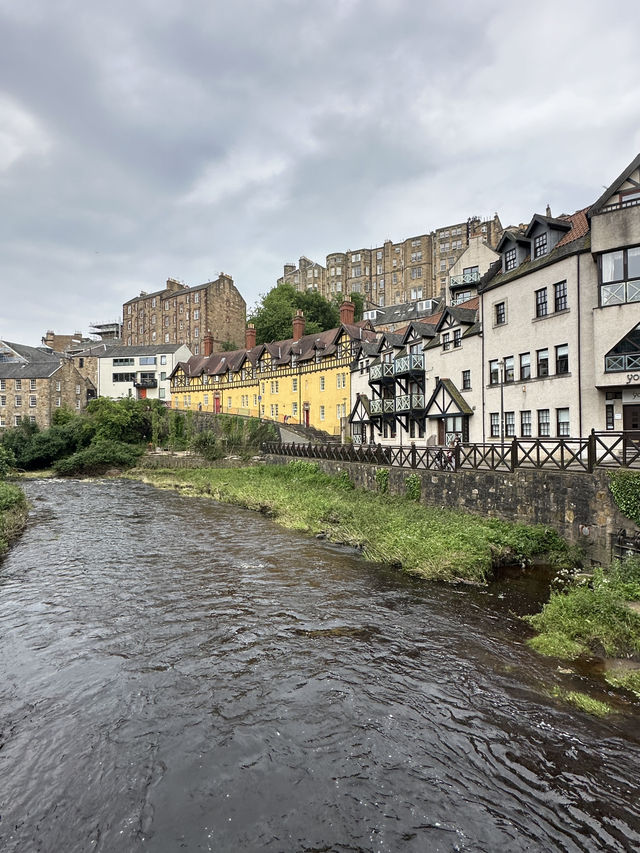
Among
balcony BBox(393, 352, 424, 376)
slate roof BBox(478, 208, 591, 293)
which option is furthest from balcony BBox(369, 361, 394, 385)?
slate roof BBox(478, 208, 591, 293)

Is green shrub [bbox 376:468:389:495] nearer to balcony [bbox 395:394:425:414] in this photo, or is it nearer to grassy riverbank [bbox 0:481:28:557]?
balcony [bbox 395:394:425:414]

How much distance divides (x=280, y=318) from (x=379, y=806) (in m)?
61.3

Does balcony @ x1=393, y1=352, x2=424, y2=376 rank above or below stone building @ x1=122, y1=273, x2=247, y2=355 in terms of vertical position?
below

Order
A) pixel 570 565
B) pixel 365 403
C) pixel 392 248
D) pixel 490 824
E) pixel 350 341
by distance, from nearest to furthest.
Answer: pixel 490 824 < pixel 570 565 < pixel 365 403 < pixel 350 341 < pixel 392 248

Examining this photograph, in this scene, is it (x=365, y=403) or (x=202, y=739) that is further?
(x=365, y=403)

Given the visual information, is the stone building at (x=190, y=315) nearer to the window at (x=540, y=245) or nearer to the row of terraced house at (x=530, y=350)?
the row of terraced house at (x=530, y=350)

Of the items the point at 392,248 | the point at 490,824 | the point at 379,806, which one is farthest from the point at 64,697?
the point at 392,248

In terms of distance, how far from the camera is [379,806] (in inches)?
213

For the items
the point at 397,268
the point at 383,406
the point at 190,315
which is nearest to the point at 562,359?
the point at 383,406

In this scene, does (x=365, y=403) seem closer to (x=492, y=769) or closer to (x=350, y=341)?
(x=350, y=341)

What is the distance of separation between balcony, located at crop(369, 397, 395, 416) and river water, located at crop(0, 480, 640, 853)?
868 inches

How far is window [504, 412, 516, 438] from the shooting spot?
2356 cm

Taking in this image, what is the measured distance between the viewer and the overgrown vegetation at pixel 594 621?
8.70 m

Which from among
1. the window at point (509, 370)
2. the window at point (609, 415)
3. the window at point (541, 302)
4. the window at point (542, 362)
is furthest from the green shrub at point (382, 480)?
the window at point (541, 302)
